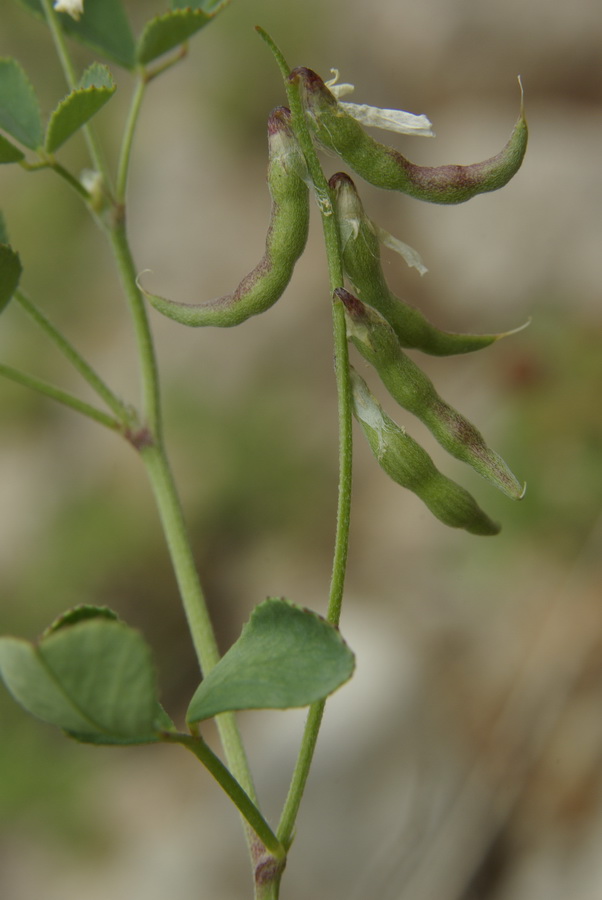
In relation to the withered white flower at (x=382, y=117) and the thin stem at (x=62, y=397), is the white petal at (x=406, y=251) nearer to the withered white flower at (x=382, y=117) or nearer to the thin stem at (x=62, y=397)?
the withered white flower at (x=382, y=117)

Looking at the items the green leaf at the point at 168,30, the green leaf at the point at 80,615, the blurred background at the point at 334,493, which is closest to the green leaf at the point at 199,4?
the green leaf at the point at 168,30

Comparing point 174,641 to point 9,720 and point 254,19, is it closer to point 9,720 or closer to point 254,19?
point 9,720

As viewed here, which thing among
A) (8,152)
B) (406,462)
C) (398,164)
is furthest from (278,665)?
(8,152)

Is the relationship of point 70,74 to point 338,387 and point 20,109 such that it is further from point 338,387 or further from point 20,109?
point 338,387

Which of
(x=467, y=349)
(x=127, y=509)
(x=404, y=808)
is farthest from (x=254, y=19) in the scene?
(x=467, y=349)

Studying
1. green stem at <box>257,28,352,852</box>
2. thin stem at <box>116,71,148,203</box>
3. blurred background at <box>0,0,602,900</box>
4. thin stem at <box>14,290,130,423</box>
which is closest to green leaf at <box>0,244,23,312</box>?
thin stem at <box>14,290,130,423</box>
